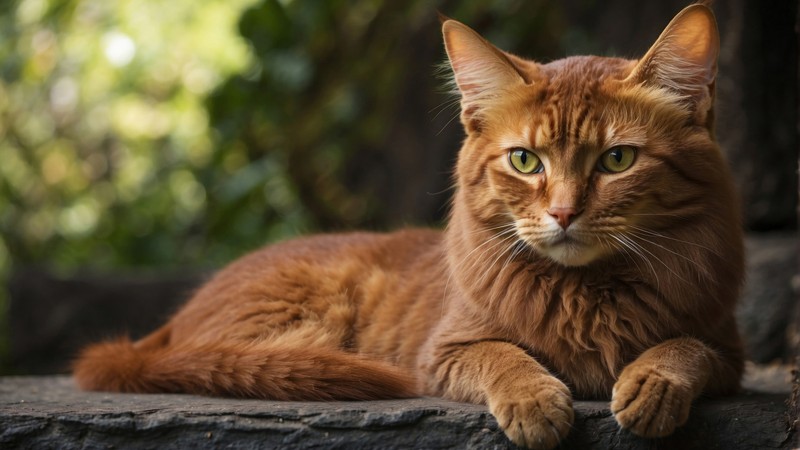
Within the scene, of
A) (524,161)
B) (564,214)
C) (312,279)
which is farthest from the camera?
(312,279)

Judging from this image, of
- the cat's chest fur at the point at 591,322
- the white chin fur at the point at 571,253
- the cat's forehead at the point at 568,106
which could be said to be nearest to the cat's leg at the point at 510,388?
the cat's chest fur at the point at 591,322

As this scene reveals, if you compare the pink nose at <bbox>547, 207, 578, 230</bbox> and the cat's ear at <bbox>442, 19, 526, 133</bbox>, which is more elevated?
the cat's ear at <bbox>442, 19, 526, 133</bbox>

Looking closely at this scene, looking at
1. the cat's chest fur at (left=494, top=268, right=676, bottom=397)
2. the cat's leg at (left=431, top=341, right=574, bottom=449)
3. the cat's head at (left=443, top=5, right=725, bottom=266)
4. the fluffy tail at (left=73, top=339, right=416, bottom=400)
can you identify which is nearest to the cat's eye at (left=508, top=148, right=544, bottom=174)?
the cat's head at (left=443, top=5, right=725, bottom=266)

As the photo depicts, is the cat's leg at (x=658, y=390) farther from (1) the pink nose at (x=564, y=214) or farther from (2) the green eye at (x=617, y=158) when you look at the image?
(2) the green eye at (x=617, y=158)

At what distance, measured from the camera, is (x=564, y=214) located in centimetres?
255

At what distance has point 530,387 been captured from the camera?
2.54 m

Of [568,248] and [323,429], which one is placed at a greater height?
[568,248]

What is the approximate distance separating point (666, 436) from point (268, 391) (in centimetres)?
127

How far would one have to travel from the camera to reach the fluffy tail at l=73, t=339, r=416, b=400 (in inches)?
113

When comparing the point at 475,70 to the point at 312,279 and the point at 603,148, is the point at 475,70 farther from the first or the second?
the point at 312,279

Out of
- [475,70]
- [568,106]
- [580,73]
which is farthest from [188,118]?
[568,106]

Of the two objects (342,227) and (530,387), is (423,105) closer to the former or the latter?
(342,227)

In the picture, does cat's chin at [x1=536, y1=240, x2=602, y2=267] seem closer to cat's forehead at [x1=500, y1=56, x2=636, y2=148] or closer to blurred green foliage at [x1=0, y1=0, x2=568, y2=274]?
cat's forehead at [x1=500, y1=56, x2=636, y2=148]

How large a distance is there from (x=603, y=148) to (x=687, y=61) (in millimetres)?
403
